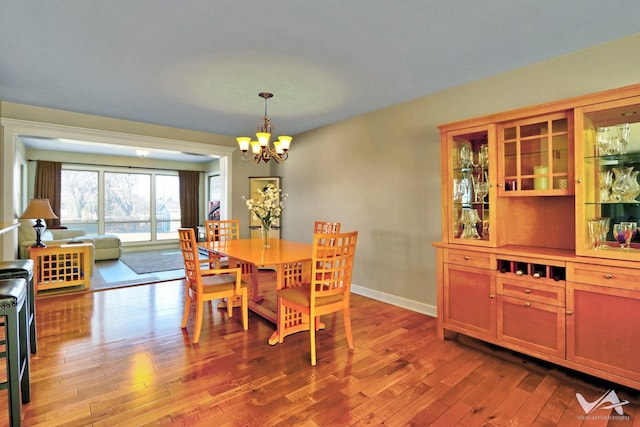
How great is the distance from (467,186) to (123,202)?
28.7 ft

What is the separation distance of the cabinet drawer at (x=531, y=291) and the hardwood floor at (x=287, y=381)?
543 millimetres

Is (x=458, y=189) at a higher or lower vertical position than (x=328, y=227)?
higher

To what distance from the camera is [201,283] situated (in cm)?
301

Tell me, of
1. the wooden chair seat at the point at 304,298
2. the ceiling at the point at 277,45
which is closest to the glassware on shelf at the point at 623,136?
the ceiling at the point at 277,45

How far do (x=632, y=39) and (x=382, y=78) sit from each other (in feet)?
6.15

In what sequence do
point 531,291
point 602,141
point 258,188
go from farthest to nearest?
point 258,188 → point 531,291 → point 602,141

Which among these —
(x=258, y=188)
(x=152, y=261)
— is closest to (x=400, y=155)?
(x=258, y=188)

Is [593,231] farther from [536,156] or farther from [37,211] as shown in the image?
[37,211]

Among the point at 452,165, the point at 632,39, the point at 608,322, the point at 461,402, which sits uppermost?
the point at 632,39

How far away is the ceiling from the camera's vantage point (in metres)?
2.06

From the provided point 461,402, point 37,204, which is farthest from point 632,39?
point 37,204

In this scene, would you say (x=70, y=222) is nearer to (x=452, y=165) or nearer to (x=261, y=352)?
(x=261, y=352)

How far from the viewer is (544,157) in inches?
103

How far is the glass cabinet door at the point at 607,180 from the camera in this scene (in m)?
2.23
